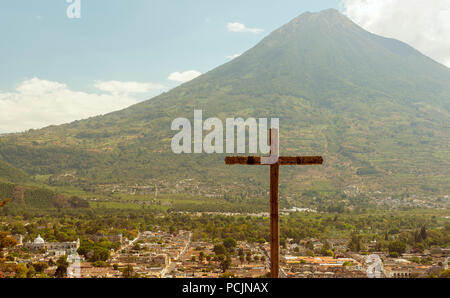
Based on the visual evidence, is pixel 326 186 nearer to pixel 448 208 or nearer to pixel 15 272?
pixel 448 208

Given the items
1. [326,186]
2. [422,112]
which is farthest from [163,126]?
[422,112]

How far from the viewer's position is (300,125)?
139ft

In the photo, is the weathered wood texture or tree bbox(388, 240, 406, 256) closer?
the weathered wood texture

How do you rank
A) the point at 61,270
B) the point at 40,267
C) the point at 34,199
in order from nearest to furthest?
the point at 61,270 < the point at 40,267 < the point at 34,199

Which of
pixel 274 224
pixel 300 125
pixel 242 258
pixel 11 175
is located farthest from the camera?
pixel 300 125

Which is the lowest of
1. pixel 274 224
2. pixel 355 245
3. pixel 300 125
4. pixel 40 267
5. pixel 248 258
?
pixel 355 245

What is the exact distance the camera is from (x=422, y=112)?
46906 mm

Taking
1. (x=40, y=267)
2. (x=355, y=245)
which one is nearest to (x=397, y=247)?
(x=355, y=245)

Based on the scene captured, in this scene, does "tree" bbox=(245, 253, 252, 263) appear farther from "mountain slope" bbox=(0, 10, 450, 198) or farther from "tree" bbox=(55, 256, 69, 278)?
"mountain slope" bbox=(0, 10, 450, 198)

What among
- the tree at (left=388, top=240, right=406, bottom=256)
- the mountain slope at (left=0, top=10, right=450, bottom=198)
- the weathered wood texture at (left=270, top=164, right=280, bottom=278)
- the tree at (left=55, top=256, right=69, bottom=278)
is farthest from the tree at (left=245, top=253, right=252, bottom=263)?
the mountain slope at (left=0, top=10, right=450, bottom=198)

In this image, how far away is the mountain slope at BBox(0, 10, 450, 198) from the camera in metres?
32.2

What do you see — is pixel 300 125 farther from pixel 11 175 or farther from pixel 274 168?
pixel 274 168
